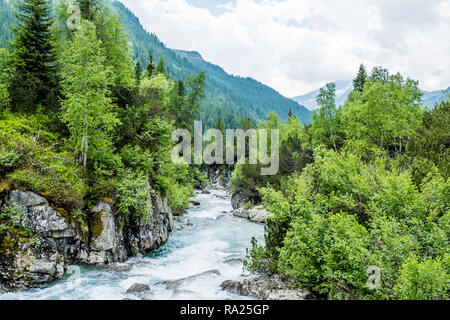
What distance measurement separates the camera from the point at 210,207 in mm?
42562

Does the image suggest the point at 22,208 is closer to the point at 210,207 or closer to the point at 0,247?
the point at 0,247

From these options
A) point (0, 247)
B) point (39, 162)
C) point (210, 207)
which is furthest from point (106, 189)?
point (210, 207)

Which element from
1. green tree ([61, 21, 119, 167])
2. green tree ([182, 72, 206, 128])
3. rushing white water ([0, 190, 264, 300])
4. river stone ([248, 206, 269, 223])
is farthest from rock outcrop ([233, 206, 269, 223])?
green tree ([182, 72, 206, 128])

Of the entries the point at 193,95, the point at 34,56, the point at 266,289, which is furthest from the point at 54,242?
the point at 193,95

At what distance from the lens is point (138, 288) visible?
13.7 metres

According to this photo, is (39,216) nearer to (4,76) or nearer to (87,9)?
(4,76)

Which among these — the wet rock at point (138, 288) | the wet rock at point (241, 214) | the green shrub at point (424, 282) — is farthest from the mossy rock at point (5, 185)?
the wet rock at point (241, 214)

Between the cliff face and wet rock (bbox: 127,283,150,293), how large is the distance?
315cm

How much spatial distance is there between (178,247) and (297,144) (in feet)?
102

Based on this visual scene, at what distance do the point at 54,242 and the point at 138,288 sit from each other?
192 inches

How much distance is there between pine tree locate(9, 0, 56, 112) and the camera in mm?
19156

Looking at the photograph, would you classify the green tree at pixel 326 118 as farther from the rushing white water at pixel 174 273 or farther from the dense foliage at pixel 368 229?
the rushing white water at pixel 174 273

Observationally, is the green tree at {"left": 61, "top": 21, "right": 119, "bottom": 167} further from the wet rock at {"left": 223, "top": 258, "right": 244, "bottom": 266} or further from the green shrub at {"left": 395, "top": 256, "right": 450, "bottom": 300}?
the green shrub at {"left": 395, "top": 256, "right": 450, "bottom": 300}

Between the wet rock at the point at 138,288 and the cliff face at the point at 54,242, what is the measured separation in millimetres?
3148
